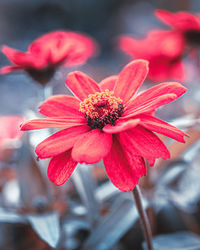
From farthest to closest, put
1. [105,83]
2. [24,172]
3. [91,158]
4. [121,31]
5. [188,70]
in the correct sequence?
[121,31] < [188,70] < [24,172] < [105,83] < [91,158]

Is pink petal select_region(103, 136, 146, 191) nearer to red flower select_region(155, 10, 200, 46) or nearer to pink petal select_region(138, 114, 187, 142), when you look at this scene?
pink petal select_region(138, 114, 187, 142)

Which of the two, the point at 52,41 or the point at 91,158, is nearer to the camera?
the point at 91,158

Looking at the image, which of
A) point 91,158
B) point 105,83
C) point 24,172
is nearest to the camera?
point 91,158

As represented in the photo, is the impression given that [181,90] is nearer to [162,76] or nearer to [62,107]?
[62,107]

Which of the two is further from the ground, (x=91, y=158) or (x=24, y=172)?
(x=91, y=158)

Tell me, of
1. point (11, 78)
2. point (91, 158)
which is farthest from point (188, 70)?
point (11, 78)

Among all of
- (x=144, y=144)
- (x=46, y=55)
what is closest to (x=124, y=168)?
(x=144, y=144)
